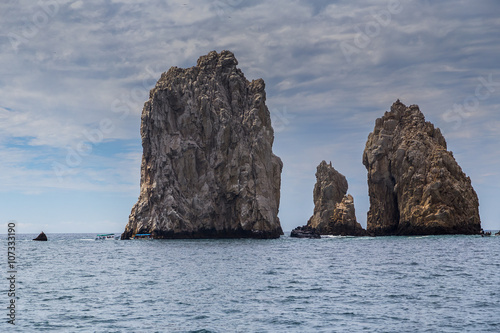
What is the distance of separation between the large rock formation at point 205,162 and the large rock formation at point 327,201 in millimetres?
22433

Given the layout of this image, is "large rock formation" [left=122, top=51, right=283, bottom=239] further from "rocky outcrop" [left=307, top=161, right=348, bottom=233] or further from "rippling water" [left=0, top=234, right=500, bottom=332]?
"rippling water" [left=0, top=234, right=500, bottom=332]

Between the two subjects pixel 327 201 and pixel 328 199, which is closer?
pixel 328 199

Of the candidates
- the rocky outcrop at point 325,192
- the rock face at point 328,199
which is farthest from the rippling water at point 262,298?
the rocky outcrop at point 325,192

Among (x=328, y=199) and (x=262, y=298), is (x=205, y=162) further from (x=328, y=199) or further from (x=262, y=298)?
(x=262, y=298)

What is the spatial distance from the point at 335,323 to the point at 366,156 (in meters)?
128

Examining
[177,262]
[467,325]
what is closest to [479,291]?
[467,325]

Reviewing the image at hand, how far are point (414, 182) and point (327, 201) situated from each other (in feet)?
119

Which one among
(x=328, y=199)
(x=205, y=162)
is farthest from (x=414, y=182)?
(x=205, y=162)

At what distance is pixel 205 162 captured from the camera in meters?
128

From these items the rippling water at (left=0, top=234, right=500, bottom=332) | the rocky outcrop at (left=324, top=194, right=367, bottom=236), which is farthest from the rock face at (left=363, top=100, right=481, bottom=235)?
Result: the rippling water at (left=0, top=234, right=500, bottom=332)

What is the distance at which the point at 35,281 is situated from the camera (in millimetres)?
43781

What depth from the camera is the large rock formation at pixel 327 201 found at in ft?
477

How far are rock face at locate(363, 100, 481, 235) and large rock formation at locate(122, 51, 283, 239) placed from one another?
31657mm

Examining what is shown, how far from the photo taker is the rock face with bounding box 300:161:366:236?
14525 centimetres
